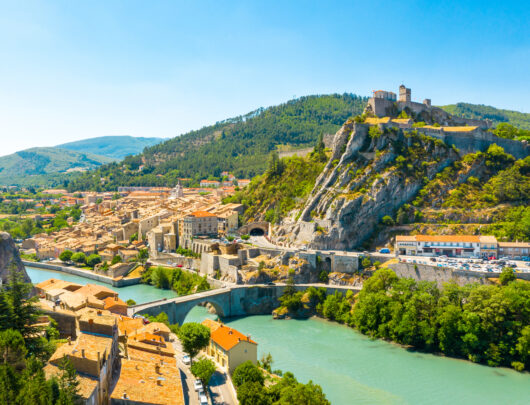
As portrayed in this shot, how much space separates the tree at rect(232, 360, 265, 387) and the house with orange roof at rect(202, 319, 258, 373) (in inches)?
67.4

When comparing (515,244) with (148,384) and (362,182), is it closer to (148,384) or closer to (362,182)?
(362,182)

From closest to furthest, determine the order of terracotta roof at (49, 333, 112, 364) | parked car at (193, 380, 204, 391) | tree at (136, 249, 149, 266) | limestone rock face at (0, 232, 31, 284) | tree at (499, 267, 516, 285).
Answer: terracotta roof at (49, 333, 112, 364)
limestone rock face at (0, 232, 31, 284)
parked car at (193, 380, 204, 391)
tree at (499, 267, 516, 285)
tree at (136, 249, 149, 266)

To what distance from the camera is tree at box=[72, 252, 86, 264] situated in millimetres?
54156

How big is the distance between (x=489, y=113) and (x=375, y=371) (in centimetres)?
13241

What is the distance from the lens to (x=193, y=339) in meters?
21.9

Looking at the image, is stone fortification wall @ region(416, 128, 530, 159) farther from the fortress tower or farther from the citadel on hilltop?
the fortress tower

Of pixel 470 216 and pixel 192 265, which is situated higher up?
Answer: pixel 470 216

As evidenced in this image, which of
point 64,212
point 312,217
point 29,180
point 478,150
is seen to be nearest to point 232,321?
point 312,217

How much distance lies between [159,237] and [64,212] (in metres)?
46.3

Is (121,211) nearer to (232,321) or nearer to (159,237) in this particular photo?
(159,237)

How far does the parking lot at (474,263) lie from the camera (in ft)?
101

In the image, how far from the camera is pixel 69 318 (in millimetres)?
18672

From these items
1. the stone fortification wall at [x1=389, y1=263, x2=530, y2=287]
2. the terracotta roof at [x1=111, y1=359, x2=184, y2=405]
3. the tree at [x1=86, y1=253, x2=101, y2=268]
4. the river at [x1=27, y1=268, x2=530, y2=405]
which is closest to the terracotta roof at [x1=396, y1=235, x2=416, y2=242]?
the stone fortification wall at [x1=389, y1=263, x2=530, y2=287]

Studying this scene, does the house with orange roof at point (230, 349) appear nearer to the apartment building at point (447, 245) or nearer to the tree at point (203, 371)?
the tree at point (203, 371)
